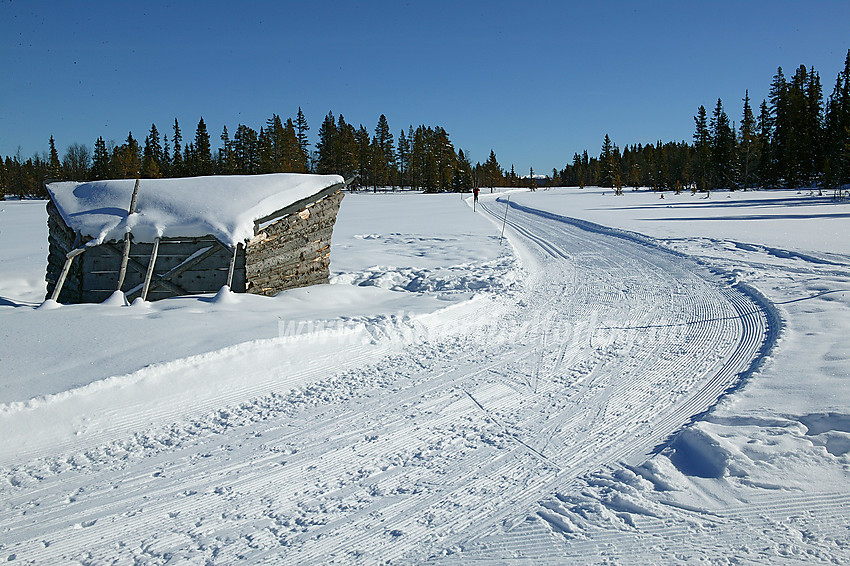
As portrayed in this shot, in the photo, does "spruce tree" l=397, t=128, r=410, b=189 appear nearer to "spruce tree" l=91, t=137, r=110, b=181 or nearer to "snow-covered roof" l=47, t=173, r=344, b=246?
"spruce tree" l=91, t=137, r=110, b=181

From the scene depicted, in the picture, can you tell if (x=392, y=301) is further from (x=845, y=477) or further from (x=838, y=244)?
(x=838, y=244)

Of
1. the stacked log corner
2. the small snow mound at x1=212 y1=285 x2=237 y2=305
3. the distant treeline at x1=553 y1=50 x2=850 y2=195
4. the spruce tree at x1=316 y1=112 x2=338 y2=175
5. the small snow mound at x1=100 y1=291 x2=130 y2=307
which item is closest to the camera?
the small snow mound at x1=100 y1=291 x2=130 y2=307

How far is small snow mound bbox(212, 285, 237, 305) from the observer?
23.2 feet

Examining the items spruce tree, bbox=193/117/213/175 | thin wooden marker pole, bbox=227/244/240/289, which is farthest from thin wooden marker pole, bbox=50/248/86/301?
spruce tree, bbox=193/117/213/175

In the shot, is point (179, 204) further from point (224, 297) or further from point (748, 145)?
point (748, 145)

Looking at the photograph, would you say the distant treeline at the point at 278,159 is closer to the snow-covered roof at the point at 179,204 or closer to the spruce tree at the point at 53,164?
the spruce tree at the point at 53,164

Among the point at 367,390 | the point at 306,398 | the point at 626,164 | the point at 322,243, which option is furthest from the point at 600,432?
the point at 626,164

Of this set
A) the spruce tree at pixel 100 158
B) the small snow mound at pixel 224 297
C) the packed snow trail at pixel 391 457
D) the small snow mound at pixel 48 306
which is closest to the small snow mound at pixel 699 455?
the packed snow trail at pixel 391 457

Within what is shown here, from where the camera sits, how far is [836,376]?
4.98 m

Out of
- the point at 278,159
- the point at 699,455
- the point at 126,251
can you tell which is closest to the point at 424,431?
the point at 699,455

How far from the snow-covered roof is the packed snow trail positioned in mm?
3465

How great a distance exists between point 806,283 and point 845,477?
23.1ft

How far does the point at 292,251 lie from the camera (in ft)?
27.9

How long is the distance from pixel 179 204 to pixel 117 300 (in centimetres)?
176
